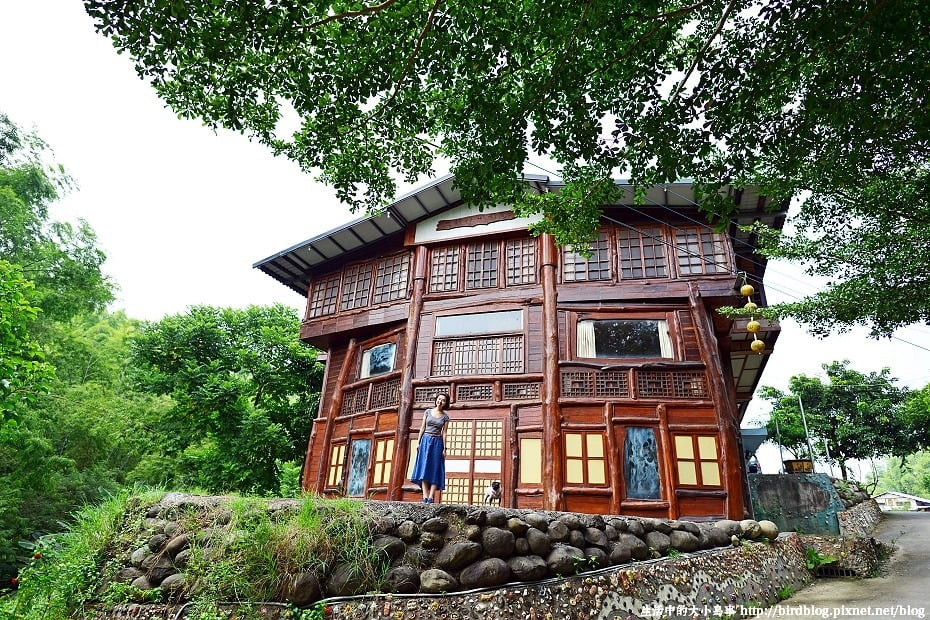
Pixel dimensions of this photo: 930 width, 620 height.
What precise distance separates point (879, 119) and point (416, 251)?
492 inches

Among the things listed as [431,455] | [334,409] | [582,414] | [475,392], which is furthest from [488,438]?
[431,455]

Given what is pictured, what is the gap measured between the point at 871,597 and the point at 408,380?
10.3m

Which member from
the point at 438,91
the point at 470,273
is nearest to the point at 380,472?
the point at 470,273

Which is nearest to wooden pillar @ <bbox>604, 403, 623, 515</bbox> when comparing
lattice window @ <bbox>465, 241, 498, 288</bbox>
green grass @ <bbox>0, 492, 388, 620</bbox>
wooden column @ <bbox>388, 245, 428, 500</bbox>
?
lattice window @ <bbox>465, 241, 498, 288</bbox>

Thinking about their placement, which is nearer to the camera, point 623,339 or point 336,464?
point 623,339

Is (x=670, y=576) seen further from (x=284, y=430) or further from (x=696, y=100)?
(x=284, y=430)

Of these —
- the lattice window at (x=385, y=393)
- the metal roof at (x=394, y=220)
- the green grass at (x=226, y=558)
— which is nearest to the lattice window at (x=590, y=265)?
the metal roof at (x=394, y=220)

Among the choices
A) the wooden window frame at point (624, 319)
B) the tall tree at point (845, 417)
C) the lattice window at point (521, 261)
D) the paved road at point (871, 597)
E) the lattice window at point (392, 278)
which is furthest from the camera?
the tall tree at point (845, 417)

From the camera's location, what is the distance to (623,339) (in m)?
13.2

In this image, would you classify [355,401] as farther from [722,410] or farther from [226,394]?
[722,410]

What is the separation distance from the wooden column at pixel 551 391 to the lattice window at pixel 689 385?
282cm

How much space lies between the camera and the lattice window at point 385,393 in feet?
47.7

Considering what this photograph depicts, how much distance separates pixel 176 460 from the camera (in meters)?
18.9

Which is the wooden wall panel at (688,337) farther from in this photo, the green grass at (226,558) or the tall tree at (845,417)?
the tall tree at (845,417)
